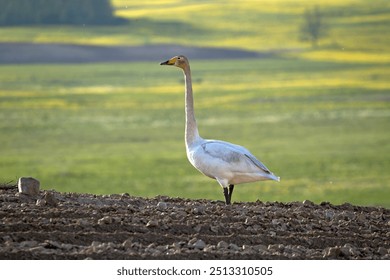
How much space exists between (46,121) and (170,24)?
110 feet

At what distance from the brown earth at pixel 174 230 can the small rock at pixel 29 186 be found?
120 mm

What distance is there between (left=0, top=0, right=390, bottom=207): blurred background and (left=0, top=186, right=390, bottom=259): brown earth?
22.2 metres

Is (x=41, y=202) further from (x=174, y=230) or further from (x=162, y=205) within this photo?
(x=174, y=230)


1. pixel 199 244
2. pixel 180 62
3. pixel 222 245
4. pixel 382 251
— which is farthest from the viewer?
pixel 180 62

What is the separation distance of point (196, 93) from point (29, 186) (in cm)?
6448

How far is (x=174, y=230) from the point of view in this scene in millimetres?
8758

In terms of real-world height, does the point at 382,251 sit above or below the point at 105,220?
below

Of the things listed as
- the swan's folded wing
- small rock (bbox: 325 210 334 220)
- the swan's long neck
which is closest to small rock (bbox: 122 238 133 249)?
small rock (bbox: 325 210 334 220)

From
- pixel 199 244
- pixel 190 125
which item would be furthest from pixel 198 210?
pixel 190 125

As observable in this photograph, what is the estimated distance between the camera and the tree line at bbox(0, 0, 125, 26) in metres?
81.7

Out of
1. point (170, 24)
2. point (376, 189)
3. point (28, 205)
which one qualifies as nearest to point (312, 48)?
point (170, 24)

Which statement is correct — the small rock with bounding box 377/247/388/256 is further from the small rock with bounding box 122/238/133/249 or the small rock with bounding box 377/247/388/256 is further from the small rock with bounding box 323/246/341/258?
the small rock with bounding box 122/238/133/249

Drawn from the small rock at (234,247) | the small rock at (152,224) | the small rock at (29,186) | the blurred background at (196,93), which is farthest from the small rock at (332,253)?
the blurred background at (196,93)

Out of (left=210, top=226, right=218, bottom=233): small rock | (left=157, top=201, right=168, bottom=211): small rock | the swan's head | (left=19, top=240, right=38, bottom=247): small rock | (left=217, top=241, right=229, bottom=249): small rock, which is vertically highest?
the swan's head
